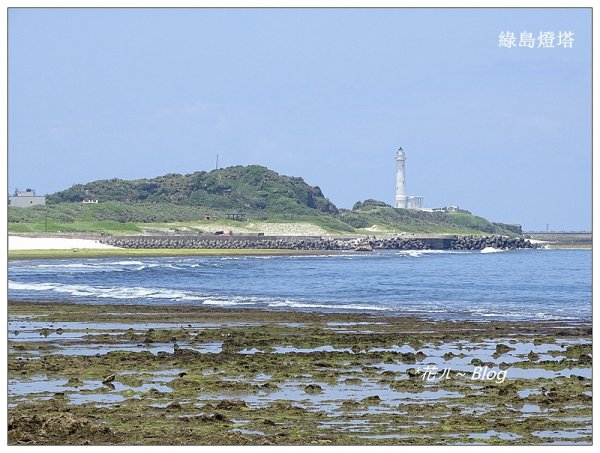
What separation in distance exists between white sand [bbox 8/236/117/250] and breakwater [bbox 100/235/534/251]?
3.43 meters

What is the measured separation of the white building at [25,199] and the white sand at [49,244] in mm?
31658

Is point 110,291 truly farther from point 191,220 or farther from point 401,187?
point 401,187

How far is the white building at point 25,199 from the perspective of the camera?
12606 cm

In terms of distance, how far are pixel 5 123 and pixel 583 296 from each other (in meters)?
→ 33.0

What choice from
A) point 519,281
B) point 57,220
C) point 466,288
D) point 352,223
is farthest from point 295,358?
point 352,223

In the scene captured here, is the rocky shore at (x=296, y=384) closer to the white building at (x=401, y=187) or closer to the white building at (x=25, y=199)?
the white building at (x=25, y=199)

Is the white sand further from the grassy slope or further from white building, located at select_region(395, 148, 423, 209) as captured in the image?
white building, located at select_region(395, 148, 423, 209)

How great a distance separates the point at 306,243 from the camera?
12244cm

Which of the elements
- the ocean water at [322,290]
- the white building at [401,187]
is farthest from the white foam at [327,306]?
the white building at [401,187]

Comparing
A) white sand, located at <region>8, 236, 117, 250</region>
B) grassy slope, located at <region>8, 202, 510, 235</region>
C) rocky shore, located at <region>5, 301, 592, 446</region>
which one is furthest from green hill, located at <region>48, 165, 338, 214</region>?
rocky shore, located at <region>5, 301, 592, 446</region>

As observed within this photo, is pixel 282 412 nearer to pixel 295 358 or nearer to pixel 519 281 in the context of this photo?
pixel 295 358

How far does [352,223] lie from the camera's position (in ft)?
539

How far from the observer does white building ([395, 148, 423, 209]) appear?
6752 inches

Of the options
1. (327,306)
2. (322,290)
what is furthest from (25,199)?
(327,306)
